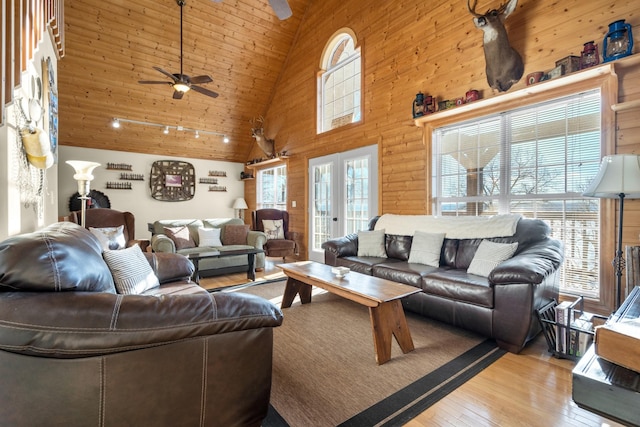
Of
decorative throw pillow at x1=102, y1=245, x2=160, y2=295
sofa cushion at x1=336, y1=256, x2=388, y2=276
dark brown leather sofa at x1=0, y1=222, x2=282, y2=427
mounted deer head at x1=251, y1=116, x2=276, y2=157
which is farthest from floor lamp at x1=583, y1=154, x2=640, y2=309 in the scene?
mounted deer head at x1=251, y1=116, x2=276, y2=157

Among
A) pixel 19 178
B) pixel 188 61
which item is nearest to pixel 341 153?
pixel 188 61

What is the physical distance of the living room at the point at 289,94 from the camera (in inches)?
105

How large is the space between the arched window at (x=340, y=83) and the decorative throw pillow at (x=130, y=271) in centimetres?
389

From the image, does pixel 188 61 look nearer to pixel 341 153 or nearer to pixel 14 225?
pixel 341 153

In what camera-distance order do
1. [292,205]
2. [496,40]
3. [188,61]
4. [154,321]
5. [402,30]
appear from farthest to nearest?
1. [292,205]
2. [188,61]
3. [402,30]
4. [496,40]
5. [154,321]

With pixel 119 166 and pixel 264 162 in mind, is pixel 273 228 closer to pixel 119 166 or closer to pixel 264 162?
pixel 264 162

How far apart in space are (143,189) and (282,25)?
473cm

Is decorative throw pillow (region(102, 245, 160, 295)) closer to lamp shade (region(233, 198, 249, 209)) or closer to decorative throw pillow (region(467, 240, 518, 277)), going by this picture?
decorative throw pillow (region(467, 240, 518, 277))

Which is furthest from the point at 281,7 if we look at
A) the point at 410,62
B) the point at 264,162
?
the point at 264,162

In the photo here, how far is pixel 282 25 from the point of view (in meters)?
5.94

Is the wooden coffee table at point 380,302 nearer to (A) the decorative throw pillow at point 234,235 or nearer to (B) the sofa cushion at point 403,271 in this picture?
(B) the sofa cushion at point 403,271

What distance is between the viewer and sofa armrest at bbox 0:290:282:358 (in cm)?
91

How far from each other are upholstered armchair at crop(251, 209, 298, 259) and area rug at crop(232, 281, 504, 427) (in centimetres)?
284

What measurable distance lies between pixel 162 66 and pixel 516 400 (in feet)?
22.1
